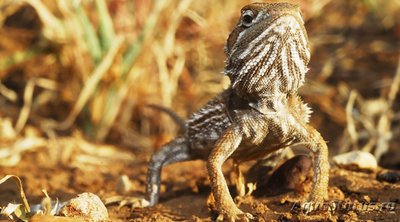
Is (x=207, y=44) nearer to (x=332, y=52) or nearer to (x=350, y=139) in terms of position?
(x=332, y=52)

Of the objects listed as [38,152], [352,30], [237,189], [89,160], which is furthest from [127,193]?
[352,30]

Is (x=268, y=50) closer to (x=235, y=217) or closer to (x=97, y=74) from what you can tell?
(x=235, y=217)

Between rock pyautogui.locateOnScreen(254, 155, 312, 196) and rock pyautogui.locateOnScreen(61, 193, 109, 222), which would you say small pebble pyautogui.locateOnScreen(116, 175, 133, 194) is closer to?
rock pyautogui.locateOnScreen(254, 155, 312, 196)

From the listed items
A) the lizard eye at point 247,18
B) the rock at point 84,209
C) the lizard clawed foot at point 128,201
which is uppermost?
the lizard eye at point 247,18

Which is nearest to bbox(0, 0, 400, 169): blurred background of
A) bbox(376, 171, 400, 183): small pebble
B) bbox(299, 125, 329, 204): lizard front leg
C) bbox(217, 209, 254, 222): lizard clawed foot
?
bbox(376, 171, 400, 183): small pebble

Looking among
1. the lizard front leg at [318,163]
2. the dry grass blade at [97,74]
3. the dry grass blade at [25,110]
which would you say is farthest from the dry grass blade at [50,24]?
the lizard front leg at [318,163]

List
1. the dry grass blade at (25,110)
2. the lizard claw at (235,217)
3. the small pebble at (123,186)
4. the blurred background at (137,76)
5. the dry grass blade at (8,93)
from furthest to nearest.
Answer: the dry grass blade at (8,93)
the dry grass blade at (25,110)
the blurred background at (137,76)
the small pebble at (123,186)
the lizard claw at (235,217)

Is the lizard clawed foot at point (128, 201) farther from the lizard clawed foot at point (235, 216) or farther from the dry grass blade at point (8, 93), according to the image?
the dry grass blade at point (8, 93)
